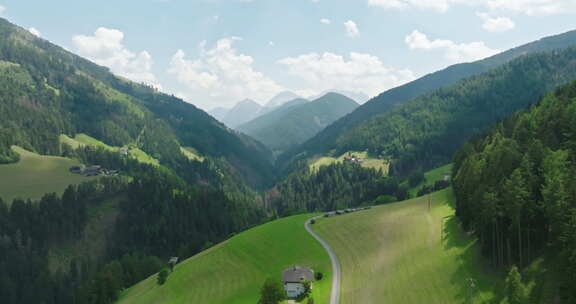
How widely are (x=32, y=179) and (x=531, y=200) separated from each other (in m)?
→ 195

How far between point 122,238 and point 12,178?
69335mm

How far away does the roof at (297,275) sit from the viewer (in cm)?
6938

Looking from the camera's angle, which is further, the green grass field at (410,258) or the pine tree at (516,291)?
the green grass field at (410,258)

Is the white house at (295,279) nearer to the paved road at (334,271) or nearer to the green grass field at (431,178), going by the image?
the paved road at (334,271)

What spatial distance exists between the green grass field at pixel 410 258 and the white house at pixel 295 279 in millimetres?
6700

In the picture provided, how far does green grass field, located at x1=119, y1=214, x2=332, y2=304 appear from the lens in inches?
3002

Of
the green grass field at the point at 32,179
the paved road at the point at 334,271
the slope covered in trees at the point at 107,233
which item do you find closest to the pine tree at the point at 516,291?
the paved road at the point at 334,271

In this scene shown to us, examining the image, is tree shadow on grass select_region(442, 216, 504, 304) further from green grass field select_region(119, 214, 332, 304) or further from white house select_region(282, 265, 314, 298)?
white house select_region(282, 265, 314, 298)

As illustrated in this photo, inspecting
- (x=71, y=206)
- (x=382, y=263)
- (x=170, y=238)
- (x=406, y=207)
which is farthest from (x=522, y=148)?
(x=71, y=206)

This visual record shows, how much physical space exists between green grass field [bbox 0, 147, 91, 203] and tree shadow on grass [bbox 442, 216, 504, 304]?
161m

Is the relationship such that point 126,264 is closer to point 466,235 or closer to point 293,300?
point 293,300

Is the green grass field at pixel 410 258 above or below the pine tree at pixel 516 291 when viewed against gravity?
below

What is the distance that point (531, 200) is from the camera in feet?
171

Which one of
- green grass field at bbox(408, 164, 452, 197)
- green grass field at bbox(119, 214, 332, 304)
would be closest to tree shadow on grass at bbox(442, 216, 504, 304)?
green grass field at bbox(119, 214, 332, 304)
